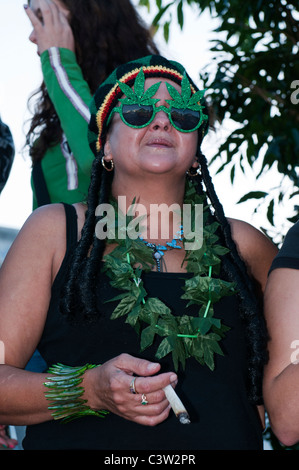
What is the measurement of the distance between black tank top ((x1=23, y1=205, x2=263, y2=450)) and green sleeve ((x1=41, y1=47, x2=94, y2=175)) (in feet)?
1.61

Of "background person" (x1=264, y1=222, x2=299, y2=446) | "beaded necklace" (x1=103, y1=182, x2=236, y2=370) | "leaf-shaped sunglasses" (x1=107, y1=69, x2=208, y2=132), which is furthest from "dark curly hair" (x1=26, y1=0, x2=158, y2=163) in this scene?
"background person" (x1=264, y1=222, x2=299, y2=446)

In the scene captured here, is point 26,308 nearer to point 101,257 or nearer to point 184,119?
point 101,257

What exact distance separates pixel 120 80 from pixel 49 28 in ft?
2.00

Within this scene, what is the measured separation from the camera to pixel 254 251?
2.88m

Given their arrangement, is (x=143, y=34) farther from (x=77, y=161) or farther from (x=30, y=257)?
(x=30, y=257)

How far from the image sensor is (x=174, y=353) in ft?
7.70

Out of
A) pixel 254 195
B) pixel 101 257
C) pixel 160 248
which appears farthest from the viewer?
pixel 254 195

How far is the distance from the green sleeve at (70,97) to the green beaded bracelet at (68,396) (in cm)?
102

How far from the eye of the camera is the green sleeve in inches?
118

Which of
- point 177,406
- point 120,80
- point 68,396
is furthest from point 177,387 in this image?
point 120,80

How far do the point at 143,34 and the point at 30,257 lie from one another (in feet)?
4.89
